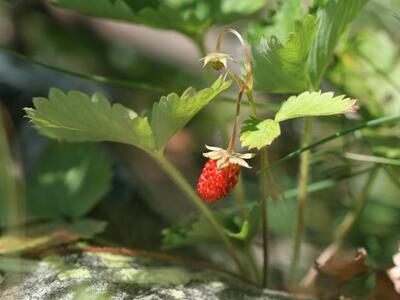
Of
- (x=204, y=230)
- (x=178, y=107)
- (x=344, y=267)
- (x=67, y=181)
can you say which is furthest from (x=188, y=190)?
(x=67, y=181)

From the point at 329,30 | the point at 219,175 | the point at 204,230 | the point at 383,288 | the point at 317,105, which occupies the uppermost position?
the point at 329,30

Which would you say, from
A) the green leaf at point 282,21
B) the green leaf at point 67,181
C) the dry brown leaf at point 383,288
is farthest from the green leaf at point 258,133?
the green leaf at point 67,181

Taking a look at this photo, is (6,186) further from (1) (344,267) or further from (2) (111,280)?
(1) (344,267)

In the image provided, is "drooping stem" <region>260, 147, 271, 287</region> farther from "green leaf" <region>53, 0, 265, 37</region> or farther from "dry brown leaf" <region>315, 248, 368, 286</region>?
"green leaf" <region>53, 0, 265, 37</region>

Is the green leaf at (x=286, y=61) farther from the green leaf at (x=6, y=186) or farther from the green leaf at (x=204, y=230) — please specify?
the green leaf at (x=6, y=186)

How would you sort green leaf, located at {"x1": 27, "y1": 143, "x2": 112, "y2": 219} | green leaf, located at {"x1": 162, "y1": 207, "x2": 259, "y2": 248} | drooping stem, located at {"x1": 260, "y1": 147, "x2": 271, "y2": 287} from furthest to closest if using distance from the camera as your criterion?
green leaf, located at {"x1": 27, "y1": 143, "x2": 112, "y2": 219} → green leaf, located at {"x1": 162, "y1": 207, "x2": 259, "y2": 248} → drooping stem, located at {"x1": 260, "y1": 147, "x2": 271, "y2": 287}

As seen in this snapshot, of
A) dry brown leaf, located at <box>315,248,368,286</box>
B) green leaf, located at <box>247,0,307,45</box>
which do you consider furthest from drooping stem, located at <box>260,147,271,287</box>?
green leaf, located at <box>247,0,307,45</box>

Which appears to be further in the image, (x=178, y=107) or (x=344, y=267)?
(x=344, y=267)
